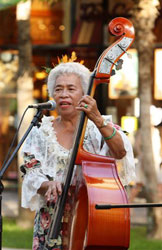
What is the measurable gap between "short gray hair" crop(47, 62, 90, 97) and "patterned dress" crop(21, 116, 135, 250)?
0.81 feet

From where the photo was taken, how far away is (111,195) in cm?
348

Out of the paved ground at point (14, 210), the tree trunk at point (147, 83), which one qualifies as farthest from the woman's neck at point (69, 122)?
the paved ground at point (14, 210)

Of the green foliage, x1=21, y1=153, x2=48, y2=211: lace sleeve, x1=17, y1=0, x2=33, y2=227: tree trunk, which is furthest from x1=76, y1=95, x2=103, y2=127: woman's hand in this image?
x1=17, y1=0, x2=33, y2=227: tree trunk

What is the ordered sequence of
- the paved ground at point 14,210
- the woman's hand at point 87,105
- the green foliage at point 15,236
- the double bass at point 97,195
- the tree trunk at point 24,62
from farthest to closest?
1. the paved ground at point 14,210
2. the tree trunk at point 24,62
3. the green foliage at point 15,236
4. the woman's hand at point 87,105
5. the double bass at point 97,195

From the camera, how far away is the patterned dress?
3947 mm

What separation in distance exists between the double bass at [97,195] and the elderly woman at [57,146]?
26 centimetres

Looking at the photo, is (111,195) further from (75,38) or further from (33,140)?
(75,38)

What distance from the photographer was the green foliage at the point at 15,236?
771 centimetres

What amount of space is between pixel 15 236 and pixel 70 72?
174 inches

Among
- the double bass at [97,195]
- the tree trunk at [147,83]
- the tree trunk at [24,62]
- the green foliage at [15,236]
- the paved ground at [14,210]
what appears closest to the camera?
the double bass at [97,195]

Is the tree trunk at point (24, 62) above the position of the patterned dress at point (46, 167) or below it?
above

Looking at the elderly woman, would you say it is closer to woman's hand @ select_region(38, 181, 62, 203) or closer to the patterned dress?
the patterned dress

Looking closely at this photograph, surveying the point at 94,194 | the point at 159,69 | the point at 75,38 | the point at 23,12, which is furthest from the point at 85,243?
the point at 75,38

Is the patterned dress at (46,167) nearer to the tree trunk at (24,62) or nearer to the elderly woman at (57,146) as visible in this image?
the elderly woman at (57,146)
